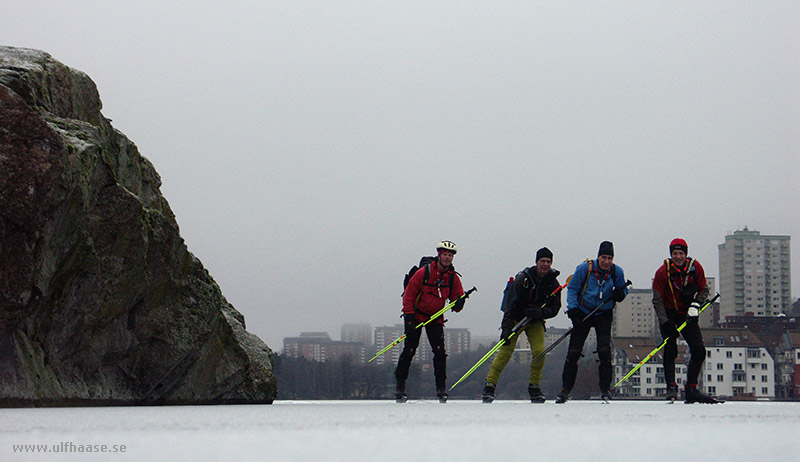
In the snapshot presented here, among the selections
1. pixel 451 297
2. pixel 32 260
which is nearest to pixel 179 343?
pixel 32 260

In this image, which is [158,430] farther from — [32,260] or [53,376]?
[53,376]

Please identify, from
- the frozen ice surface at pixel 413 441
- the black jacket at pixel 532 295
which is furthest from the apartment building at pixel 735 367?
the frozen ice surface at pixel 413 441

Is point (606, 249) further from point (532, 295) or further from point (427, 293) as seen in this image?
point (427, 293)

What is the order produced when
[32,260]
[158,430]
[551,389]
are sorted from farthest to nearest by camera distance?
[551,389], [32,260], [158,430]

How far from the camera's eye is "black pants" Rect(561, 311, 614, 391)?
36.9 feet

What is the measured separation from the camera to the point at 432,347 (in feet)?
38.7

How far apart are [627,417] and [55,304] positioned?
612 cm

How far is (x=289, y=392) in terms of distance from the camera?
2203 inches

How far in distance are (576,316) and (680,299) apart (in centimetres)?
133

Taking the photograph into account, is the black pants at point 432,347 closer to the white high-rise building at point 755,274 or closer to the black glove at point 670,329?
the black glove at point 670,329

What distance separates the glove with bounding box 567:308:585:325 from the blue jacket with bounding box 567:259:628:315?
0.04 m

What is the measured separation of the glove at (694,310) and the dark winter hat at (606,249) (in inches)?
46.2

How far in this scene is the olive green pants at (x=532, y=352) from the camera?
1153 centimetres

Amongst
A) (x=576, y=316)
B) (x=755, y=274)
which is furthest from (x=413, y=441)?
(x=755, y=274)
